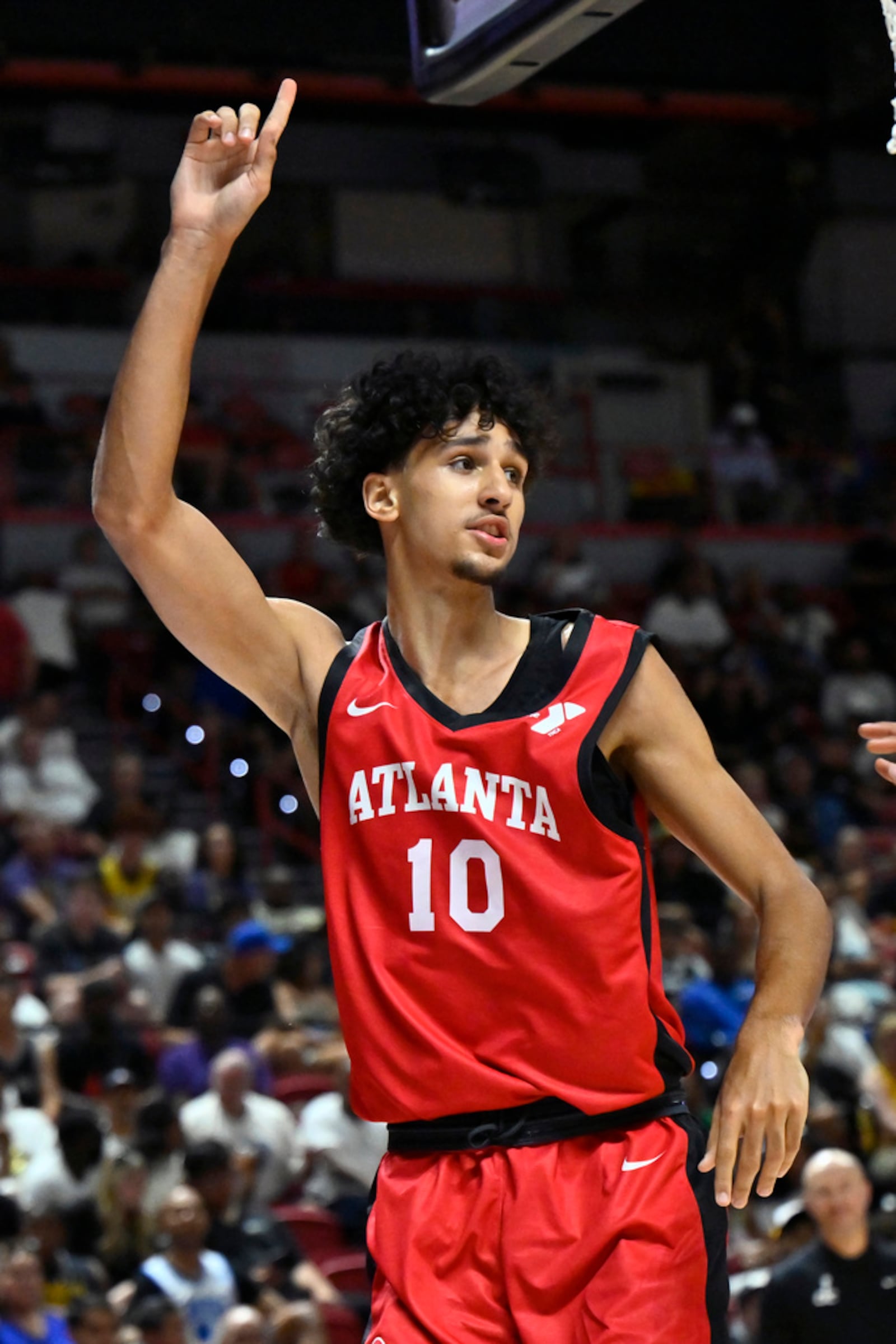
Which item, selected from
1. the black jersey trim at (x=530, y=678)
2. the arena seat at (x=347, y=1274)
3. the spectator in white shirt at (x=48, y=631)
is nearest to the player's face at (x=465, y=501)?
the black jersey trim at (x=530, y=678)

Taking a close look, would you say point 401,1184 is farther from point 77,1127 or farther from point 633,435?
point 633,435

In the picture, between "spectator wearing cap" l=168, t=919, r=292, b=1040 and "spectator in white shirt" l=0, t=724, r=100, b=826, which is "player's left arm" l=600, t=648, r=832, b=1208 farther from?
"spectator in white shirt" l=0, t=724, r=100, b=826

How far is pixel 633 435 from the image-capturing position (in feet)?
55.1

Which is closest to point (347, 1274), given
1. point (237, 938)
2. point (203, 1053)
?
point (203, 1053)

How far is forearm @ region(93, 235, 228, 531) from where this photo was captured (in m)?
2.90

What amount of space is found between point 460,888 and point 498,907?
0.21 ft

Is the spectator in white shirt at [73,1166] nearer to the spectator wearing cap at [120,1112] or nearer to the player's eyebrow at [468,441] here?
the spectator wearing cap at [120,1112]

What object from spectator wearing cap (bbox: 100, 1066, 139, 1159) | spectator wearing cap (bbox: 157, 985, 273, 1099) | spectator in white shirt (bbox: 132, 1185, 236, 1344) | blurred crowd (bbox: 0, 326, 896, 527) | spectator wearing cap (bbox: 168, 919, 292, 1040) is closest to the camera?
spectator in white shirt (bbox: 132, 1185, 236, 1344)

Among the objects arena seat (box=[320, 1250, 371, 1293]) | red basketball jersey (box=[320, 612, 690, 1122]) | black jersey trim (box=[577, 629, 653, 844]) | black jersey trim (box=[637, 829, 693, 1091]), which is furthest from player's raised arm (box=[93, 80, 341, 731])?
arena seat (box=[320, 1250, 371, 1293])

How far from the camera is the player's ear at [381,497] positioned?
126 inches

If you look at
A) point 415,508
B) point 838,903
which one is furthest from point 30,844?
point 415,508

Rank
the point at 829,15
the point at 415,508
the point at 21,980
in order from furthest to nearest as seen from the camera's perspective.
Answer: the point at 829,15 → the point at 21,980 → the point at 415,508

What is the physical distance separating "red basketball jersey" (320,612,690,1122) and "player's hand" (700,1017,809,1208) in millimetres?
169

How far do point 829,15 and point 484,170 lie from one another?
4.11 meters
